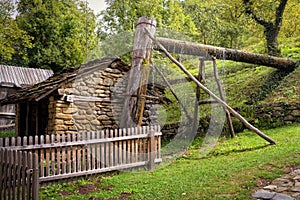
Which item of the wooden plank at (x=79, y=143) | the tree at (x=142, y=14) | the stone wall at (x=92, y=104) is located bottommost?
the wooden plank at (x=79, y=143)

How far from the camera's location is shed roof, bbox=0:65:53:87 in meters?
22.2

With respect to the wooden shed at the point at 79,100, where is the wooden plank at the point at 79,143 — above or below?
below

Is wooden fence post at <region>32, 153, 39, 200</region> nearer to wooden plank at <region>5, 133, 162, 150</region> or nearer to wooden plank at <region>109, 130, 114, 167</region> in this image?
wooden plank at <region>5, 133, 162, 150</region>

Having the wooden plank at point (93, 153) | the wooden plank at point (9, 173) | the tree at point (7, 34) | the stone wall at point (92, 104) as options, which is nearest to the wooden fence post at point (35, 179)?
the wooden plank at point (9, 173)

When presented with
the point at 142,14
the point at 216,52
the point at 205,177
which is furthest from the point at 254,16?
the point at 205,177

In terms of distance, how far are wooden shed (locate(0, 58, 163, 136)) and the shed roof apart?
1123 centimetres

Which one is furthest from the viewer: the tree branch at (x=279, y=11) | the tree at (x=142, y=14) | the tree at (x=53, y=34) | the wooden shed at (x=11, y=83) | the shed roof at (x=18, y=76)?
the tree at (x=53, y=34)

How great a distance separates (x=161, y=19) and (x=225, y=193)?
60.3ft

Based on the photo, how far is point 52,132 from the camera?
983 centimetres

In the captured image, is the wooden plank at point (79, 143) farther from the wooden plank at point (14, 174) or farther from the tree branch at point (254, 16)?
the tree branch at point (254, 16)

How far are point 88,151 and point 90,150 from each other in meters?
0.06

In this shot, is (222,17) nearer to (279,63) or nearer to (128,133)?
(279,63)

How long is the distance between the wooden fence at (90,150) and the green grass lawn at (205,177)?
29 centimetres

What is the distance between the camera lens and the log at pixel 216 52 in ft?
33.1
